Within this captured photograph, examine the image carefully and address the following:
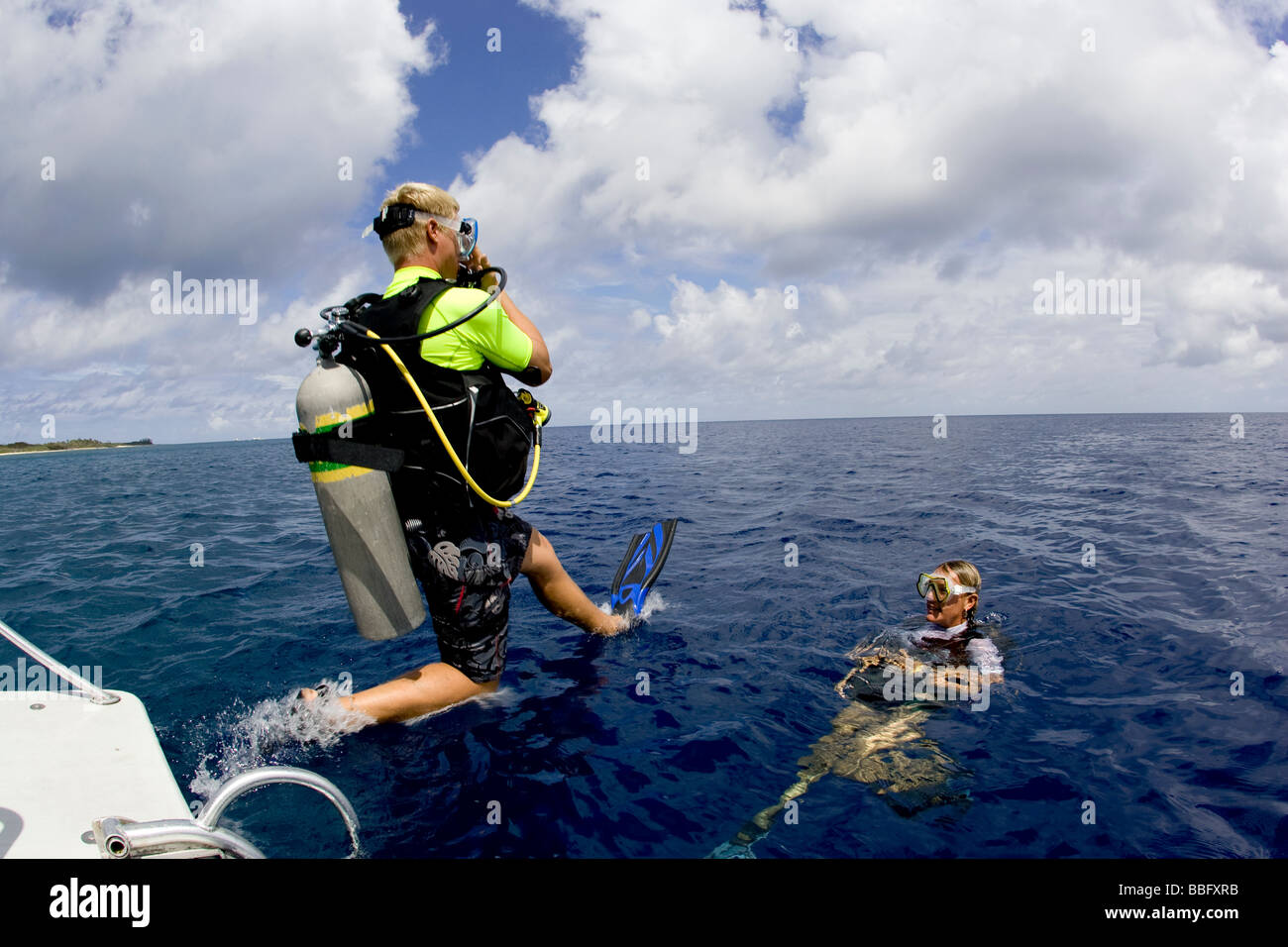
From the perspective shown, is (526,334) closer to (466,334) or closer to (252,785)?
(466,334)

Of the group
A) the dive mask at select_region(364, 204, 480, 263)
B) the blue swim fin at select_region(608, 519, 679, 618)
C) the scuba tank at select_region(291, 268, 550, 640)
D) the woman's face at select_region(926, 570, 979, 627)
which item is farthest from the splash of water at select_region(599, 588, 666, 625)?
the dive mask at select_region(364, 204, 480, 263)

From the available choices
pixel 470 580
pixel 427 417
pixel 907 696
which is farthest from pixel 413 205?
pixel 907 696

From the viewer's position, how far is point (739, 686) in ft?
17.4

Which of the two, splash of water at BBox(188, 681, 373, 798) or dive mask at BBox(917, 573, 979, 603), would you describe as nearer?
splash of water at BBox(188, 681, 373, 798)

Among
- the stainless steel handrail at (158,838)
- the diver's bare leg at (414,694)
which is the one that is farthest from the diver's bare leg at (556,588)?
the stainless steel handrail at (158,838)

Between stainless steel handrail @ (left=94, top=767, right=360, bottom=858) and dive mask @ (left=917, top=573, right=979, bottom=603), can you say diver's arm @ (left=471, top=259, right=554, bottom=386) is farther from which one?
dive mask @ (left=917, top=573, right=979, bottom=603)

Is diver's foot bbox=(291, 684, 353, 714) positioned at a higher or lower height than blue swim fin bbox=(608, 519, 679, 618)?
lower

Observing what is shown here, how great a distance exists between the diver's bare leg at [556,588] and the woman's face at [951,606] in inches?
122

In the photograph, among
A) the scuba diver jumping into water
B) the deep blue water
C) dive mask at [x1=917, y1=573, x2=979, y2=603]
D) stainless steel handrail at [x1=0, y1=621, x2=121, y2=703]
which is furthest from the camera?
dive mask at [x1=917, y1=573, x2=979, y2=603]

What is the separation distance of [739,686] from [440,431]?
132 inches

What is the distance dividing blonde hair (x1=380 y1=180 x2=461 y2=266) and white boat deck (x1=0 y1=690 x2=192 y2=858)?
121 inches

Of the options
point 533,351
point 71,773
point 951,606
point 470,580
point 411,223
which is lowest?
point 71,773

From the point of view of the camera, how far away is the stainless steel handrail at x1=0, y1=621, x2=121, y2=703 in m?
3.09
